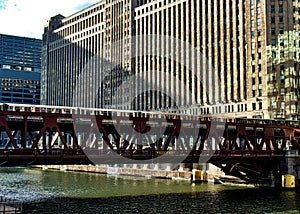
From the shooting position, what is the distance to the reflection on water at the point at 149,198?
5994 centimetres

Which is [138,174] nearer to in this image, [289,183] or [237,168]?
[237,168]

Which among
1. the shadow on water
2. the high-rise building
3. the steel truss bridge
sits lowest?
the shadow on water

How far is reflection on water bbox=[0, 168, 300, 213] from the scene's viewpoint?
59938 mm

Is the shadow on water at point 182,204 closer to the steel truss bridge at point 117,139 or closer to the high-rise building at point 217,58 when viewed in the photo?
the steel truss bridge at point 117,139

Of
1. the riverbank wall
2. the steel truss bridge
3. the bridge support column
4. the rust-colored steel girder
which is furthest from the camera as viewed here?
the riverbank wall

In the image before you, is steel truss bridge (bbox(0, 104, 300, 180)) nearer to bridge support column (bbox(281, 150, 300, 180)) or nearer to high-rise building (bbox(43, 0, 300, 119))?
bridge support column (bbox(281, 150, 300, 180))

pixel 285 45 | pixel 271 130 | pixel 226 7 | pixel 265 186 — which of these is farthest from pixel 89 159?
pixel 226 7

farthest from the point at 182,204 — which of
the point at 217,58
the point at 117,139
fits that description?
the point at 217,58

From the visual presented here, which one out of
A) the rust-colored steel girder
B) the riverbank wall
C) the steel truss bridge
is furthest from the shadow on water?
the riverbank wall

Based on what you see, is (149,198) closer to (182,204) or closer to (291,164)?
(182,204)

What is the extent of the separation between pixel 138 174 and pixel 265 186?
39.0 metres

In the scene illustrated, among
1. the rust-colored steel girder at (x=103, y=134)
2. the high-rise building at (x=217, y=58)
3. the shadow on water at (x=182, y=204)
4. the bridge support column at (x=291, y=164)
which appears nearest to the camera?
the rust-colored steel girder at (x=103, y=134)

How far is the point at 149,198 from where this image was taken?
69625 millimetres

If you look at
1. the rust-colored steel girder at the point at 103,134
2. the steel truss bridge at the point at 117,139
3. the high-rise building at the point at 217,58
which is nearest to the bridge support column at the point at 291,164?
the steel truss bridge at the point at 117,139
